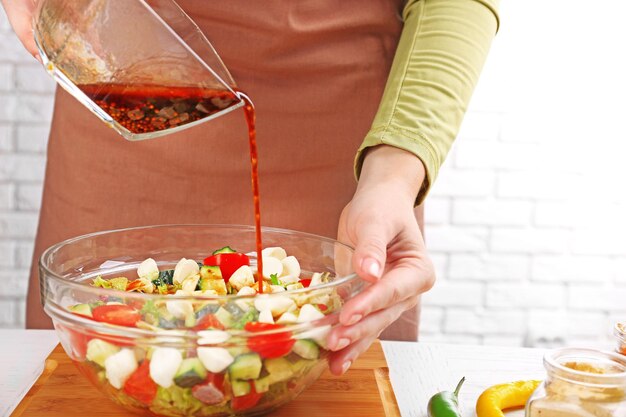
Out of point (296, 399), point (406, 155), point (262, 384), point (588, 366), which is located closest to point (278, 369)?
point (262, 384)

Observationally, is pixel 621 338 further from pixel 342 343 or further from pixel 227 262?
pixel 227 262

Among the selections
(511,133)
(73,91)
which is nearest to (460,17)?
(73,91)

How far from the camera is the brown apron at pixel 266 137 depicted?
1.59m

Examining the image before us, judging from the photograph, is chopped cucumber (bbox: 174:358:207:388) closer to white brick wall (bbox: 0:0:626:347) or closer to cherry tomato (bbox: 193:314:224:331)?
cherry tomato (bbox: 193:314:224:331)

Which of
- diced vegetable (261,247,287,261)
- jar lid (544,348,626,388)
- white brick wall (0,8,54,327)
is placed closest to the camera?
jar lid (544,348,626,388)

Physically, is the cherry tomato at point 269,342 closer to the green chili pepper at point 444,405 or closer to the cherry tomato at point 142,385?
the cherry tomato at point 142,385

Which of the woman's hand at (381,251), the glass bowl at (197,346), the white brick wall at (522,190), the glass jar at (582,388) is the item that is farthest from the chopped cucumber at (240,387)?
the white brick wall at (522,190)

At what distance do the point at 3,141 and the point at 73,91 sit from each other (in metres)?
1.63

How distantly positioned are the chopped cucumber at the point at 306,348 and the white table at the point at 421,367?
0.71ft

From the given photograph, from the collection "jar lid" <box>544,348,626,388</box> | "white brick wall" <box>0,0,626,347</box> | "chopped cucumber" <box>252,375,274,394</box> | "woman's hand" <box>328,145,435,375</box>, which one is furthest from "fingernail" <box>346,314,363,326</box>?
"white brick wall" <box>0,0,626,347</box>

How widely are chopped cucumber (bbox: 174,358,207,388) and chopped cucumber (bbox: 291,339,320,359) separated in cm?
12

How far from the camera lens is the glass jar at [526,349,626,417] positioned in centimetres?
92

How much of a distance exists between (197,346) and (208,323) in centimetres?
3

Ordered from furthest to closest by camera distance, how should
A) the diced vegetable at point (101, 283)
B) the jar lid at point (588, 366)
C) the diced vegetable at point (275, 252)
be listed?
the diced vegetable at point (275, 252), the diced vegetable at point (101, 283), the jar lid at point (588, 366)
